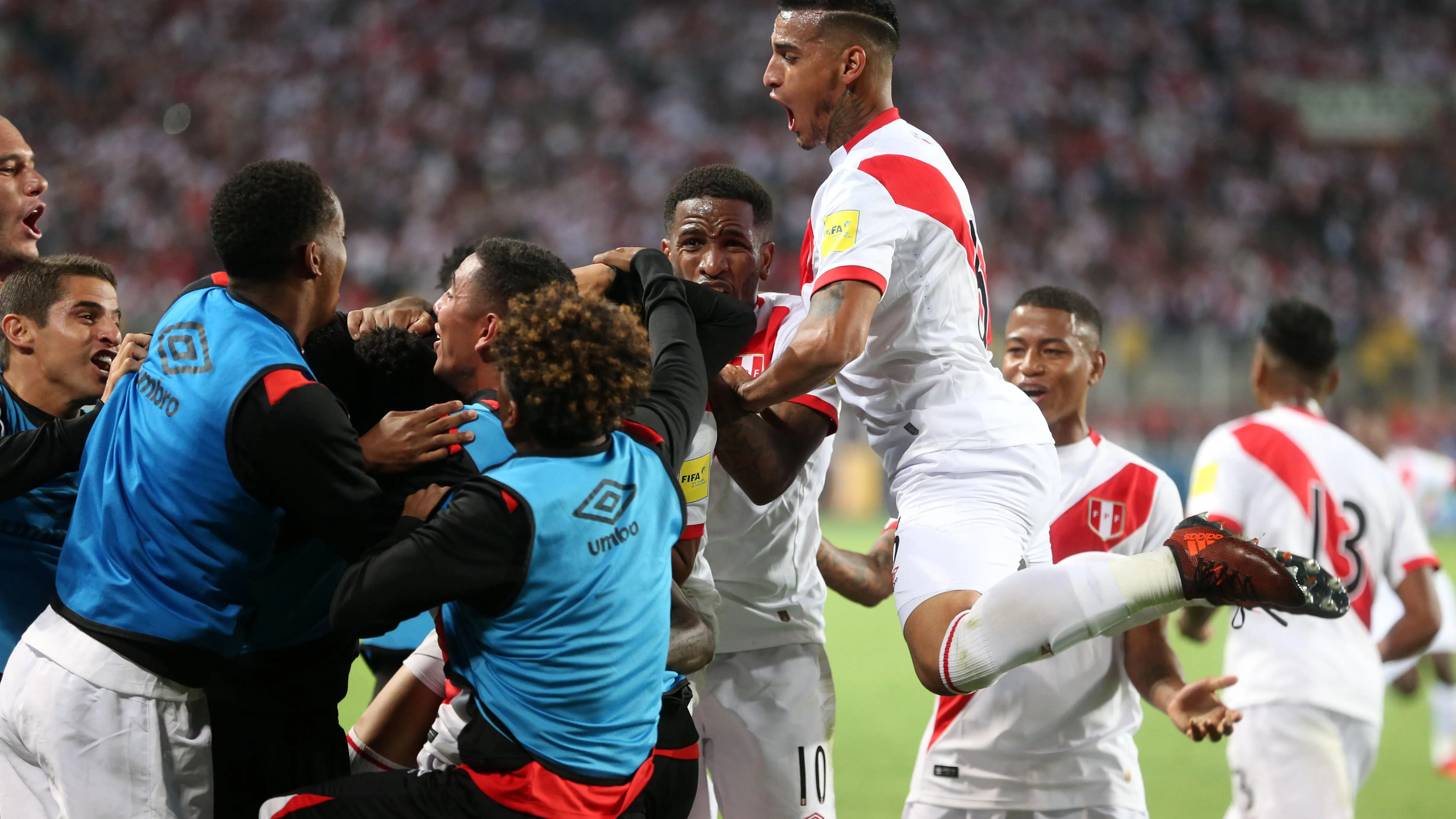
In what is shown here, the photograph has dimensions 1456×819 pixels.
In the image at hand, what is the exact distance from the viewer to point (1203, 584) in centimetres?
350

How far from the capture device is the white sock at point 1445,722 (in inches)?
352

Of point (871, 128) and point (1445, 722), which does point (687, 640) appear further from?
point (1445, 722)

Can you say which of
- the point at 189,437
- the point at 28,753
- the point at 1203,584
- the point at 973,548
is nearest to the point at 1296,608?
the point at 1203,584

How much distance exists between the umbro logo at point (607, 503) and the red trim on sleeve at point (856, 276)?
107cm

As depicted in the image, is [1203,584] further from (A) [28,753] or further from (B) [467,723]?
(A) [28,753]

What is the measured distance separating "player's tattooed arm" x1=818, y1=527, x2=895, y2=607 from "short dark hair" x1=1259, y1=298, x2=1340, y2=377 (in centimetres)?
223

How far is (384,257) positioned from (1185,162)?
665 inches

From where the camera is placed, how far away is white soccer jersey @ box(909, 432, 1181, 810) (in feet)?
15.2

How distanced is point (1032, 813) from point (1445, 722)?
227 inches

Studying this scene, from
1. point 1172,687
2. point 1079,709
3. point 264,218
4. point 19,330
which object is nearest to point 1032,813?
point 1079,709

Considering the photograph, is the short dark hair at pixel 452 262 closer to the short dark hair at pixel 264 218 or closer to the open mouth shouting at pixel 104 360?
the open mouth shouting at pixel 104 360

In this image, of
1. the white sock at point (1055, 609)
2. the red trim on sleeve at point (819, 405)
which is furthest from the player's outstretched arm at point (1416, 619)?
the red trim on sleeve at point (819, 405)

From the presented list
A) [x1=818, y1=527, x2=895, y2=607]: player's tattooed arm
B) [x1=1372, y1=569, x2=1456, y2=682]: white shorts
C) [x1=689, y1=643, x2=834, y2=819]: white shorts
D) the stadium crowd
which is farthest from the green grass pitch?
the stadium crowd

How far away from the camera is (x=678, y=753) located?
3.52m
